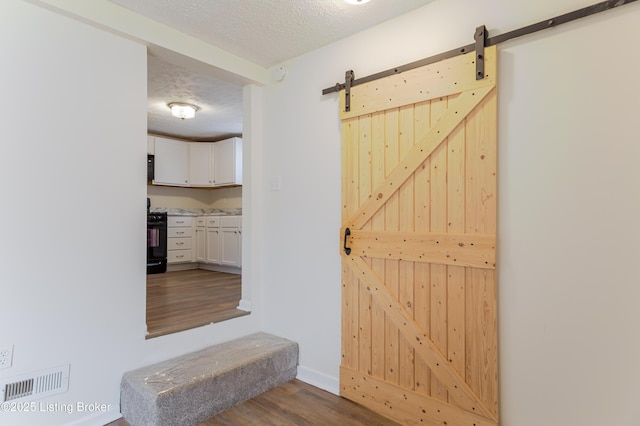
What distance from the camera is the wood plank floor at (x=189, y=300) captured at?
8.18 ft

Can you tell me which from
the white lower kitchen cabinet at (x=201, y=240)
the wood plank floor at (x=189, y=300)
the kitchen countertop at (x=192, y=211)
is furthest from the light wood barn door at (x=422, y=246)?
the white lower kitchen cabinet at (x=201, y=240)

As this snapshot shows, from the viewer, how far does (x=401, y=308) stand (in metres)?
2.03

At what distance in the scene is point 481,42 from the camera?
68.9 inches

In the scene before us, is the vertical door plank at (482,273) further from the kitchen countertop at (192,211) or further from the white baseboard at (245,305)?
the kitchen countertop at (192,211)

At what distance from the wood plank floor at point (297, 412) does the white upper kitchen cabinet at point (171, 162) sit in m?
4.16

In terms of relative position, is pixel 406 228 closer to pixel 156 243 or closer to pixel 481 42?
pixel 481 42

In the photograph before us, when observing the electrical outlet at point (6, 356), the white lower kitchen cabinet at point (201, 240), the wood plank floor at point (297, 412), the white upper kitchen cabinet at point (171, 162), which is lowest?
the wood plank floor at point (297, 412)

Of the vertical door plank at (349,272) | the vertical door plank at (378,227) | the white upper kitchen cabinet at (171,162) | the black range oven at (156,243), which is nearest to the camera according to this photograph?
the vertical door plank at (378,227)

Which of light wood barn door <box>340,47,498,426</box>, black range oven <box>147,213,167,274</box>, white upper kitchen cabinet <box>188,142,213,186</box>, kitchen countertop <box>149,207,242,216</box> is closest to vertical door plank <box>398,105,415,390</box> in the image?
light wood barn door <box>340,47,498,426</box>

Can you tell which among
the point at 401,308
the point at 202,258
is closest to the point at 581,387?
the point at 401,308

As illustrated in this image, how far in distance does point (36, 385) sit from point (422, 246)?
2.16 m

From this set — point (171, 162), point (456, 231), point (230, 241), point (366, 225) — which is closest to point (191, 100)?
point (171, 162)

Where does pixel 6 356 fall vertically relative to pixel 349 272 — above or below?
below

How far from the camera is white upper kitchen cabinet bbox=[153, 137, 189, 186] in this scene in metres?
5.39
